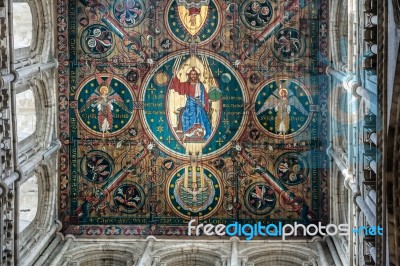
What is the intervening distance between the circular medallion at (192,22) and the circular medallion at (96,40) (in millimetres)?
1586

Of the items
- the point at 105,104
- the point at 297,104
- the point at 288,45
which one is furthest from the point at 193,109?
the point at 288,45

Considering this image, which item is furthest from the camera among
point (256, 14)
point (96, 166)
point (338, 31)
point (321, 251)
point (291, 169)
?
point (96, 166)

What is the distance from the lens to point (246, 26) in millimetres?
18844

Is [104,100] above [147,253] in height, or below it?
above

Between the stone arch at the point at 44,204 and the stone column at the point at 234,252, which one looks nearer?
the stone column at the point at 234,252

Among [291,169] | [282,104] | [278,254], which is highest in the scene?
[282,104]

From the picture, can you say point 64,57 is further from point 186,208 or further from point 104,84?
point 186,208

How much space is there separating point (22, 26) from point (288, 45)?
677cm

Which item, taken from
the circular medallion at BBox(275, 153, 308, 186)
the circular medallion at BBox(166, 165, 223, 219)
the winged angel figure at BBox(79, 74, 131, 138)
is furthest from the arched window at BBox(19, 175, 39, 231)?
the circular medallion at BBox(275, 153, 308, 186)

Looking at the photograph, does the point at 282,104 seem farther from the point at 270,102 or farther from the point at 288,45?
the point at 288,45

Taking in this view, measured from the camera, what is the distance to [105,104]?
19.2 m

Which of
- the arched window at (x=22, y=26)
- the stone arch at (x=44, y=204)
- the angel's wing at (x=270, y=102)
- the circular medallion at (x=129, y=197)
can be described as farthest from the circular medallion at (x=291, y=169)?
the arched window at (x=22, y=26)

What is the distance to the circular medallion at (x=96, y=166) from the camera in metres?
19.3

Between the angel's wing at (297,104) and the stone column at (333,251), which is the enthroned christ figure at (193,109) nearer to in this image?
the angel's wing at (297,104)
